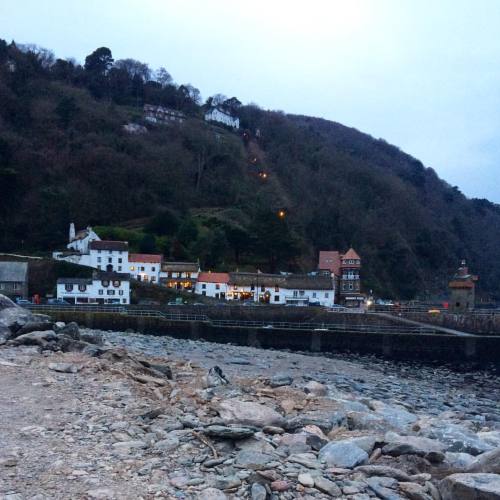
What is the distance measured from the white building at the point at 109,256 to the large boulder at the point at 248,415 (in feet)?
147

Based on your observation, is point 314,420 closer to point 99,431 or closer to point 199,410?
point 199,410

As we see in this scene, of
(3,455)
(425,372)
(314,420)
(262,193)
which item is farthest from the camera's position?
(262,193)

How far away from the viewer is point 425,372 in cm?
2805

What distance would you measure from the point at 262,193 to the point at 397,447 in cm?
7064

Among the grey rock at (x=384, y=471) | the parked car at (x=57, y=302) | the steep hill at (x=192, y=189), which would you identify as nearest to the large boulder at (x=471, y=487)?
the grey rock at (x=384, y=471)

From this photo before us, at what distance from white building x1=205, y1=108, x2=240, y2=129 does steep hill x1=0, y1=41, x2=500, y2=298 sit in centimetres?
252

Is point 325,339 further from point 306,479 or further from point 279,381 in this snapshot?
point 306,479

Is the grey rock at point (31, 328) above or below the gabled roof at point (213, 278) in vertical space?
below

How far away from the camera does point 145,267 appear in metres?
51.6

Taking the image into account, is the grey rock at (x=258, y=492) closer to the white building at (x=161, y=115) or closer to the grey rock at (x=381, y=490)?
the grey rock at (x=381, y=490)

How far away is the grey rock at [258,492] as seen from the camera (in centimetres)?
523

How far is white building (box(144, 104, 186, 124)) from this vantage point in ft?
297

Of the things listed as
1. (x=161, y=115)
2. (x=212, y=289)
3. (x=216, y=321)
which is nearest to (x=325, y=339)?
(x=216, y=321)

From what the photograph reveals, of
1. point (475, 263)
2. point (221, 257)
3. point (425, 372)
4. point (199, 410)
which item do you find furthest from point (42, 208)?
point (475, 263)
